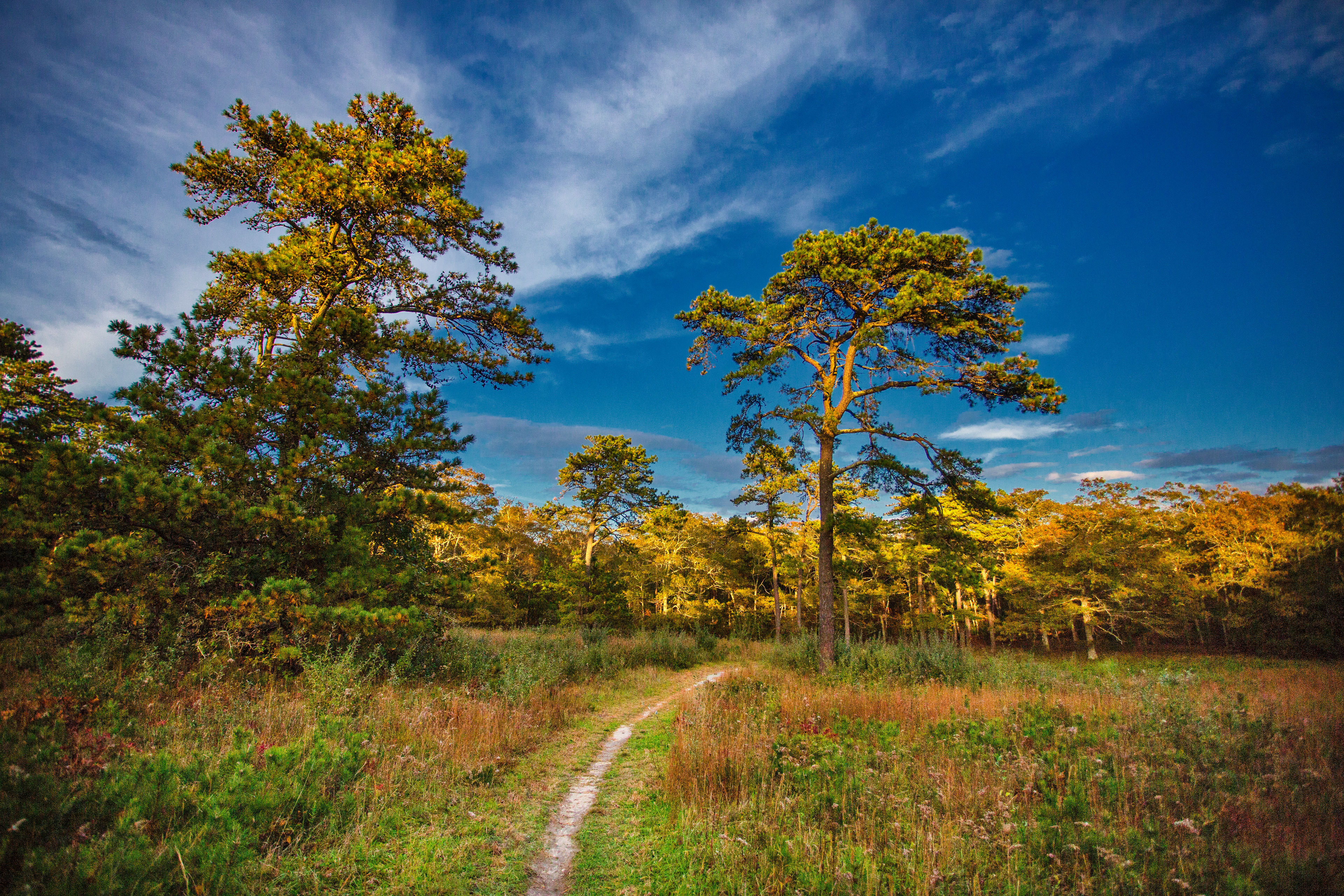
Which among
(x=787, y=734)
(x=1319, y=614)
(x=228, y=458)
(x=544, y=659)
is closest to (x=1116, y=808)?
(x=787, y=734)

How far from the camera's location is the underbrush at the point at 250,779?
2.86 metres

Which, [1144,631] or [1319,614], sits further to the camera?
[1144,631]

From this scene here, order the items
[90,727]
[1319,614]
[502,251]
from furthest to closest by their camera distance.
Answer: [1319,614] < [502,251] < [90,727]

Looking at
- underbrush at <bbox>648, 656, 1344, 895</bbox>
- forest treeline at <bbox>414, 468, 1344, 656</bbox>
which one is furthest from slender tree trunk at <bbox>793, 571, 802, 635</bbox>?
underbrush at <bbox>648, 656, 1344, 895</bbox>

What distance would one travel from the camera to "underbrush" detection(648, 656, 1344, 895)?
297 cm

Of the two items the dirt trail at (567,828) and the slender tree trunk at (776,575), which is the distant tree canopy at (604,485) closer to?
the slender tree trunk at (776,575)

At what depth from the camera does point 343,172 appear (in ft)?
31.4

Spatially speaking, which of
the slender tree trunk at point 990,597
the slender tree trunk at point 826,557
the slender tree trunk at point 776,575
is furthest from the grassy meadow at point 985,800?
the slender tree trunk at point 990,597

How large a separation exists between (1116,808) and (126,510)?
1188 cm

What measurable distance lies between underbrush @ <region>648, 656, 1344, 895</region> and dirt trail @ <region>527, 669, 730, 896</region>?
79cm

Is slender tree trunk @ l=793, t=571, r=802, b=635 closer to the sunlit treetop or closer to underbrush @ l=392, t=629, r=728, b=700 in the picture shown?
underbrush @ l=392, t=629, r=728, b=700

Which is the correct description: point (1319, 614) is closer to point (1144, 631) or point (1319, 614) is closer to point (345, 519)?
point (1144, 631)

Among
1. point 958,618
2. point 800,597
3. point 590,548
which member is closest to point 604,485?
point 590,548

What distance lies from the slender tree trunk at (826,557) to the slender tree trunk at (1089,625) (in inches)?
884
